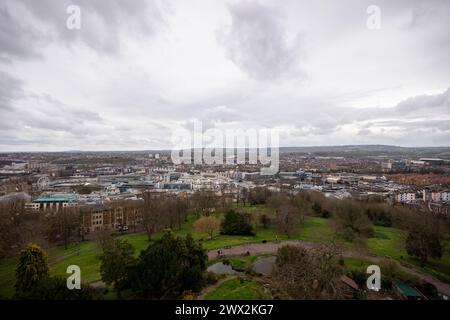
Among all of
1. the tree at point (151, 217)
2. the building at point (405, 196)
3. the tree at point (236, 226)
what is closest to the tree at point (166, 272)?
the tree at point (151, 217)

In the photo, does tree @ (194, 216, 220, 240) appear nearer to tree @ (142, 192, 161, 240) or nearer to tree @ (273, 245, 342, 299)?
tree @ (142, 192, 161, 240)

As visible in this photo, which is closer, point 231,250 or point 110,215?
point 231,250

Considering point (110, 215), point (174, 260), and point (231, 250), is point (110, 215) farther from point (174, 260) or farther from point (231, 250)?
point (174, 260)

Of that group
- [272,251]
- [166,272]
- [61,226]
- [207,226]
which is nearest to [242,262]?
[272,251]

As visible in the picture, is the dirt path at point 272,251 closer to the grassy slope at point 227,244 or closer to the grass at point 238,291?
the grassy slope at point 227,244

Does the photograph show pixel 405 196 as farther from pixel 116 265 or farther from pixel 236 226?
pixel 116 265
